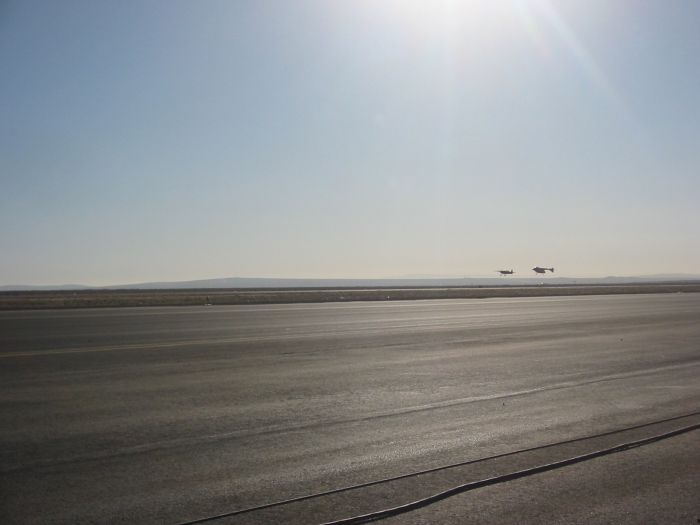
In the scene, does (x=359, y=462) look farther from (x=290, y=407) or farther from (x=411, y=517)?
(x=290, y=407)

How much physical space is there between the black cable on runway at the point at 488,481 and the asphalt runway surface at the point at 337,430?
10cm

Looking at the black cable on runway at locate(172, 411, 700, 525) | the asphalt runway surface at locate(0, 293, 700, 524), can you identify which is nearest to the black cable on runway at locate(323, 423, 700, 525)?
the asphalt runway surface at locate(0, 293, 700, 524)

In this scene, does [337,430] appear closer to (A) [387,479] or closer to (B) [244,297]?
(A) [387,479]

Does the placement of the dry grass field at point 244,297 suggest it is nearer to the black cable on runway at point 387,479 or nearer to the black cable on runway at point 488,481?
the black cable on runway at point 387,479

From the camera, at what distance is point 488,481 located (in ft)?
18.9

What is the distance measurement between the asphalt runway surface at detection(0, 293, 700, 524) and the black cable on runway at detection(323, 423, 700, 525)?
0.10 meters

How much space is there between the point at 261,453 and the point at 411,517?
2247 millimetres

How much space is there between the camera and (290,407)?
29.7 ft

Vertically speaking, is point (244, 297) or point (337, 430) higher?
point (244, 297)

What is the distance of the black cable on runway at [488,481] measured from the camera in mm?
4894

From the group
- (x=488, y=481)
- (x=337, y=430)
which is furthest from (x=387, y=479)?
(x=337, y=430)

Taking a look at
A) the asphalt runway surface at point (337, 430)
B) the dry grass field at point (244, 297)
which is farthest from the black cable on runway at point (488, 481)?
the dry grass field at point (244, 297)

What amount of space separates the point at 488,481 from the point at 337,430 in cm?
240

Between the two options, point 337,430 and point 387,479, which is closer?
point 387,479
